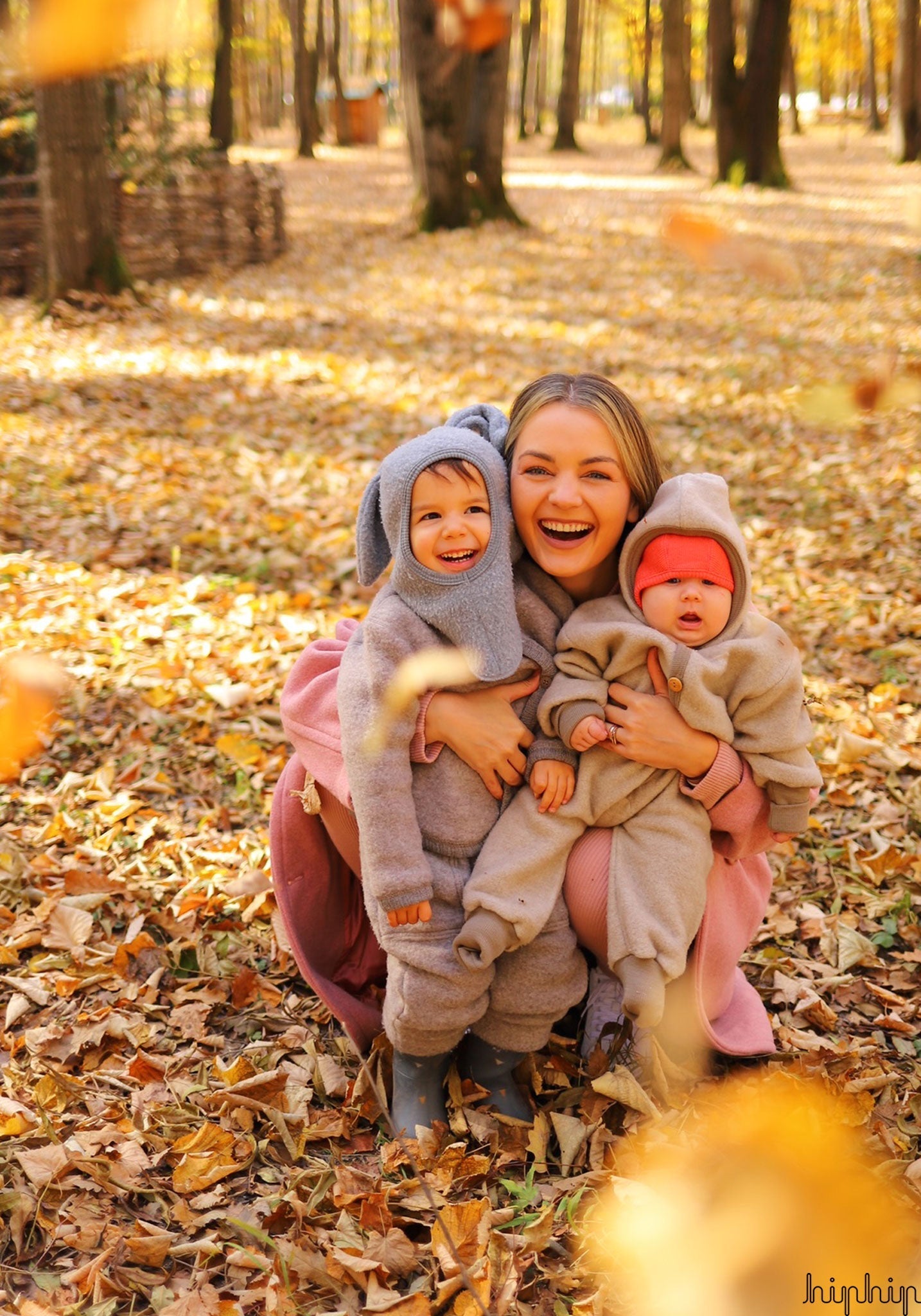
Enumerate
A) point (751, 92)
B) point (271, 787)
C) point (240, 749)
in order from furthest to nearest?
1. point (751, 92)
2. point (240, 749)
3. point (271, 787)

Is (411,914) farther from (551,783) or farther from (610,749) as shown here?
(610,749)

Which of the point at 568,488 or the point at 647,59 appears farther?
the point at 647,59

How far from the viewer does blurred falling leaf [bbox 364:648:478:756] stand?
2469 mm

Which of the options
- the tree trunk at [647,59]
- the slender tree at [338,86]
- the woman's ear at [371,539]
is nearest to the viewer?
the woman's ear at [371,539]

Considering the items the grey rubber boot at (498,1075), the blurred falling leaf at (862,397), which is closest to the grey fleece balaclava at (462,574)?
the grey rubber boot at (498,1075)

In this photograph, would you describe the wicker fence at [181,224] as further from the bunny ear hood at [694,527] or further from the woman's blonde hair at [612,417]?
the bunny ear hood at [694,527]

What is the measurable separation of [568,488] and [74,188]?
32.3ft

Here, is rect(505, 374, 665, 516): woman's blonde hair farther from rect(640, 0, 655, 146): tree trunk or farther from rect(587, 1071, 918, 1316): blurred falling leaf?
rect(640, 0, 655, 146): tree trunk

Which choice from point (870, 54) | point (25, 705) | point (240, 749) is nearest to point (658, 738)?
point (240, 749)

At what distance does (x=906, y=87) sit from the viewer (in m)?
21.8

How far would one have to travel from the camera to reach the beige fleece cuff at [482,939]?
2.42 m

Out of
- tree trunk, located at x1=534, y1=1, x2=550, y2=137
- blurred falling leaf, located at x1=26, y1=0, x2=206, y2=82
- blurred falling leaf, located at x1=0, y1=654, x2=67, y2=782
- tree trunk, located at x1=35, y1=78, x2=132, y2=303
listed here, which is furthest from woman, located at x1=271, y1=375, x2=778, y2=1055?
tree trunk, located at x1=534, y1=1, x2=550, y2=137

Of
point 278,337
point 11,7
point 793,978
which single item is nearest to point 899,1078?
point 793,978

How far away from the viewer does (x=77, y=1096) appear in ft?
9.25
